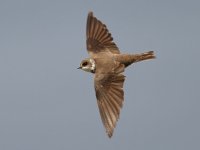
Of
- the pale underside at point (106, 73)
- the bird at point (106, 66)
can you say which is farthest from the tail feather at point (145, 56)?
the pale underside at point (106, 73)

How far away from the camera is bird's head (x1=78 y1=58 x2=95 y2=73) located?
14539mm

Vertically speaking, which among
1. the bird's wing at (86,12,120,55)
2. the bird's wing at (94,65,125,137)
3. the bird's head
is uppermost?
the bird's wing at (86,12,120,55)

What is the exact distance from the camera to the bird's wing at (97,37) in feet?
49.1

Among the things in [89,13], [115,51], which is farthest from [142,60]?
[89,13]

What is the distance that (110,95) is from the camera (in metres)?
13.5

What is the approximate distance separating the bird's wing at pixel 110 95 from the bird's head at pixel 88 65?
34cm

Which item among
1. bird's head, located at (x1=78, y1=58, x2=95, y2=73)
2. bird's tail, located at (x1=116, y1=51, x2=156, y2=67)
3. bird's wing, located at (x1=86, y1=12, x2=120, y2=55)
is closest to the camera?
bird's tail, located at (x1=116, y1=51, x2=156, y2=67)

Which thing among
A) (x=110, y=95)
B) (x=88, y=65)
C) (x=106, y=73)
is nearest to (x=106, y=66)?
(x=106, y=73)

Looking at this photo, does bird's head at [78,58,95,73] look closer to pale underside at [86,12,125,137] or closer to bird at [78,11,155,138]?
bird at [78,11,155,138]

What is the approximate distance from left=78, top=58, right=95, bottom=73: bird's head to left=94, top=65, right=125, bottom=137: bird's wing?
34 cm

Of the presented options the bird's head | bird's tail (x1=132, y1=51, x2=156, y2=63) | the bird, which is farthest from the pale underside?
bird's tail (x1=132, y1=51, x2=156, y2=63)

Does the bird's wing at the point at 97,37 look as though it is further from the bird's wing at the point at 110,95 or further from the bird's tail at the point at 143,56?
the bird's wing at the point at 110,95

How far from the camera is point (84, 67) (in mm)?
14672

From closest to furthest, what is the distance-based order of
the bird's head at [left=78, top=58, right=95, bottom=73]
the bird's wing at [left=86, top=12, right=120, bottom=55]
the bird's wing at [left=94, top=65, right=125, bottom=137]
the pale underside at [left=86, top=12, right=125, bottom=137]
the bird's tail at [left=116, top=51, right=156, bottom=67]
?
1. the bird's wing at [left=94, top=65, right=125, bottom=137]
2. the pale underside at [left=86, top=12, right=125, bottom=137]
3. the bird's tail at [left=116, top=51, right=156, bottom=67]
4. the bird's head at [left=78, top=58, right=95, bottom=73]
5. the bird's wing at [left=86, top=12, right=120, bottom=55]
